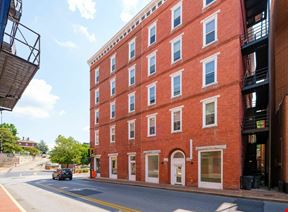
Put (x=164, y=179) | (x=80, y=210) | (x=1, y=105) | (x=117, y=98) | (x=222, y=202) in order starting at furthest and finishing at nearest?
(x=117, y=98) < (x=164, y=179) < (x=222, y=202) < (x=80, y=210) < (x=1, y=105)

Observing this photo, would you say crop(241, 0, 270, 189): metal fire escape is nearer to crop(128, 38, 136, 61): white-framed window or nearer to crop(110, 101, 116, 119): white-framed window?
crop(128, 38, 136, 61): white-framed window

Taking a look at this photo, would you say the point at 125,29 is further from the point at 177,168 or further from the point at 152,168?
the point at 177,168

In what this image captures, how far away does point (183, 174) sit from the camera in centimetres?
2464

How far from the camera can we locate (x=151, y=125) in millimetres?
29938

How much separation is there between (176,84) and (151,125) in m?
5.47

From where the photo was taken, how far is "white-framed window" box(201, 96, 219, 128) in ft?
73.1

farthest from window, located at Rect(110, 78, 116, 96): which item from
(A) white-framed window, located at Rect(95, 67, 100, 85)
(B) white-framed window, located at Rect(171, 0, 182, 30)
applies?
(B) white-framed window, located at Rect(171, 0, 182, 30)

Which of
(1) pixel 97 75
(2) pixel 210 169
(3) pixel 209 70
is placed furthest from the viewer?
(1) pixel 97 75

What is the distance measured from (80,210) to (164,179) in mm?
15246

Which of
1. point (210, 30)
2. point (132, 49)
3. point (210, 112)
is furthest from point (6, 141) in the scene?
point (210, 30)

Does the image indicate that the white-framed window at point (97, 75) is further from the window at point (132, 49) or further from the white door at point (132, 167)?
the white door at point (132, 167)

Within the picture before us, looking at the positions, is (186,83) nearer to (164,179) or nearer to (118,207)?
(164,179)

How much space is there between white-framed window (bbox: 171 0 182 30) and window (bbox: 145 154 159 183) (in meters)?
12.5

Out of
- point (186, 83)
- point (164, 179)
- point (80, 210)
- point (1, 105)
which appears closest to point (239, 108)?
point (186, 83)
